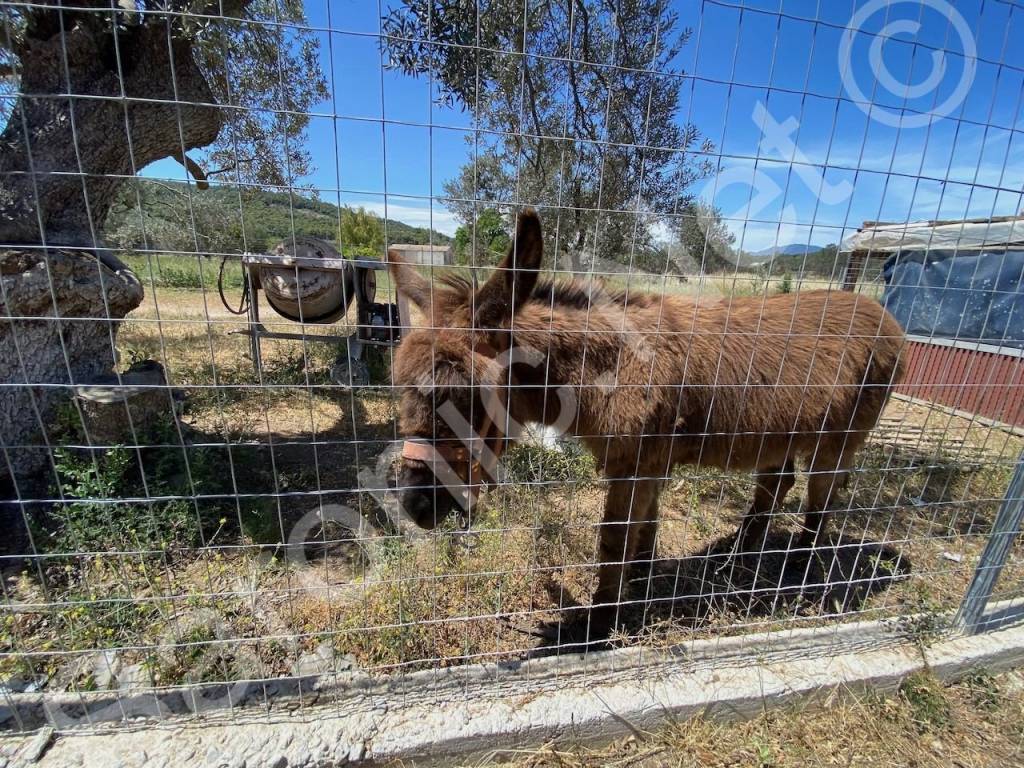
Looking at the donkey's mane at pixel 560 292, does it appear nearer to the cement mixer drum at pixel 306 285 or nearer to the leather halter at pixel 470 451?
the leather halter at pixel 470 451

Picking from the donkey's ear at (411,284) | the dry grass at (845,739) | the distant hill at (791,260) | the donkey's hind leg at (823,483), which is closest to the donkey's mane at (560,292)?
the donkey's ear at (411,284)

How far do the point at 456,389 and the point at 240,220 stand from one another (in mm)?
1208

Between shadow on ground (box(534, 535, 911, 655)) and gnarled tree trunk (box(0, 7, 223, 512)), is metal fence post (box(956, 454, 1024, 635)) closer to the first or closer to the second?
shadow on ground (box(534, 535, 911, 655))

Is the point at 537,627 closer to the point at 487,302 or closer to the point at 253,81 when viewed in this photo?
the point at 487,302

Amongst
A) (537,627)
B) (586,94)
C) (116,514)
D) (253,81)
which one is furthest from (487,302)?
(253,81)

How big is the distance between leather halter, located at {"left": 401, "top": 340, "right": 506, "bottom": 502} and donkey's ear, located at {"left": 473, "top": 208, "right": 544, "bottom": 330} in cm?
15

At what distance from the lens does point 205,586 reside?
315 cm

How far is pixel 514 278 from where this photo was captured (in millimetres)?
2049

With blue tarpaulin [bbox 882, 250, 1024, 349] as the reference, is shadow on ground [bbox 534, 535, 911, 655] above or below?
below

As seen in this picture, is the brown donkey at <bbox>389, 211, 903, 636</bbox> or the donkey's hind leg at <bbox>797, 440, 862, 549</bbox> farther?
the donkey's hind leg at <bbox>797, 440, 862, 549</bbox>

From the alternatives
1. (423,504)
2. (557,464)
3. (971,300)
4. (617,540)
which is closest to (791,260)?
(617,540)

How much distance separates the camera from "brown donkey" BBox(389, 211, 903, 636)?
2.28 meters

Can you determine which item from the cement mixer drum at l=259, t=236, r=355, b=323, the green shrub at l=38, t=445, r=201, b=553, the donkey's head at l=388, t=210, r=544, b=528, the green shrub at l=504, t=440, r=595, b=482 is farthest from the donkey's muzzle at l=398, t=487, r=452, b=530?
the cement mixer drum at l=259, t=236, r=355, b=323

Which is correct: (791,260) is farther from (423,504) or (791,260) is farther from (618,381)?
(423,504)
